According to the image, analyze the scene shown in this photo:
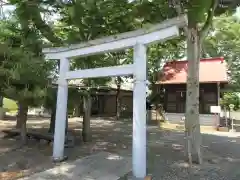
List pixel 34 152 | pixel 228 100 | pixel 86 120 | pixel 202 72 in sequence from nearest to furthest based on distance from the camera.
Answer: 1. pixel 34 152
2. pixel 86 120
3. pixel 228 100
4. pixel 202 72

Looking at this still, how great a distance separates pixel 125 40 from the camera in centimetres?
682

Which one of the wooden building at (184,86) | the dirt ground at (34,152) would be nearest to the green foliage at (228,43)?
the wooden building at (184,86)

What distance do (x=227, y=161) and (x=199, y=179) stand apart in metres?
2.26

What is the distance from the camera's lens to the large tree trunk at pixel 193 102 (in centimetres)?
774

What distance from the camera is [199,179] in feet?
20.9

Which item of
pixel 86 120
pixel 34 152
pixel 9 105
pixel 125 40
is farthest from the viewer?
pixel 9 105

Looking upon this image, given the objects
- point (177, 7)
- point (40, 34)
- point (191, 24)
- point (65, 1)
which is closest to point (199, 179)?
point (191, 24)

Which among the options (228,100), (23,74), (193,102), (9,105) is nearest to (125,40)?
(193,102)

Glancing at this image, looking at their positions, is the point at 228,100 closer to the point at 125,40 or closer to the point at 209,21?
the point at 209,21

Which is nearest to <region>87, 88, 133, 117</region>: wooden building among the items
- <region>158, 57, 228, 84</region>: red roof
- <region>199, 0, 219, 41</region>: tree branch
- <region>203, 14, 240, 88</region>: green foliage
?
<region>158, 57, 228, 84</region>: red roof

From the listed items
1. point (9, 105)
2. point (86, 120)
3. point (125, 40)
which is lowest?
point (86, 120)

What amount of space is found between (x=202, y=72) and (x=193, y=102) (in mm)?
12950

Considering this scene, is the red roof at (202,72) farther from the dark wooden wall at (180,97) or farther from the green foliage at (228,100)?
the green foliage at (228,100)

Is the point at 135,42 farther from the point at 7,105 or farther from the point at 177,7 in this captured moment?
the point at 7,105
